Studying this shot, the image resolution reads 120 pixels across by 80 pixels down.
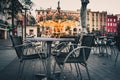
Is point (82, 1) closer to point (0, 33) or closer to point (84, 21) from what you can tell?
point (84, 21)

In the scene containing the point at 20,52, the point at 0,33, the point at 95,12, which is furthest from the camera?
the point at 95,12

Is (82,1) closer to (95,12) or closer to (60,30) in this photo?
(60,30)

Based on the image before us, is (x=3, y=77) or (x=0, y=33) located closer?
(x=3, y=77)

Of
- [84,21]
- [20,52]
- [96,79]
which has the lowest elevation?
[96,79]

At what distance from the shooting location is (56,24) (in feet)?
54.9

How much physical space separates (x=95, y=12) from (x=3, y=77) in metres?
113

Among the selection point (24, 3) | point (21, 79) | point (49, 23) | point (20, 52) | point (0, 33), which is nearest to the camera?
point (20, 52)

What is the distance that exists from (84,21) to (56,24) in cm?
356

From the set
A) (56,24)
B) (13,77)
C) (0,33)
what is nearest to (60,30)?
(56,24)

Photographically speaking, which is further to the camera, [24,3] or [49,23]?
[24,3]

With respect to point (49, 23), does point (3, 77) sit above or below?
below

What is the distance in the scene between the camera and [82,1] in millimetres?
14219

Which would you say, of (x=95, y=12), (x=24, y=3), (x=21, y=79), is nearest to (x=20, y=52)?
(x=21, y=79)

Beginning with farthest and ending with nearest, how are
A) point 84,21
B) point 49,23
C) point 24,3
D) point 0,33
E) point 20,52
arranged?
point 0,33, point 24,3, point 49,23, point 84,21, point 20,52
